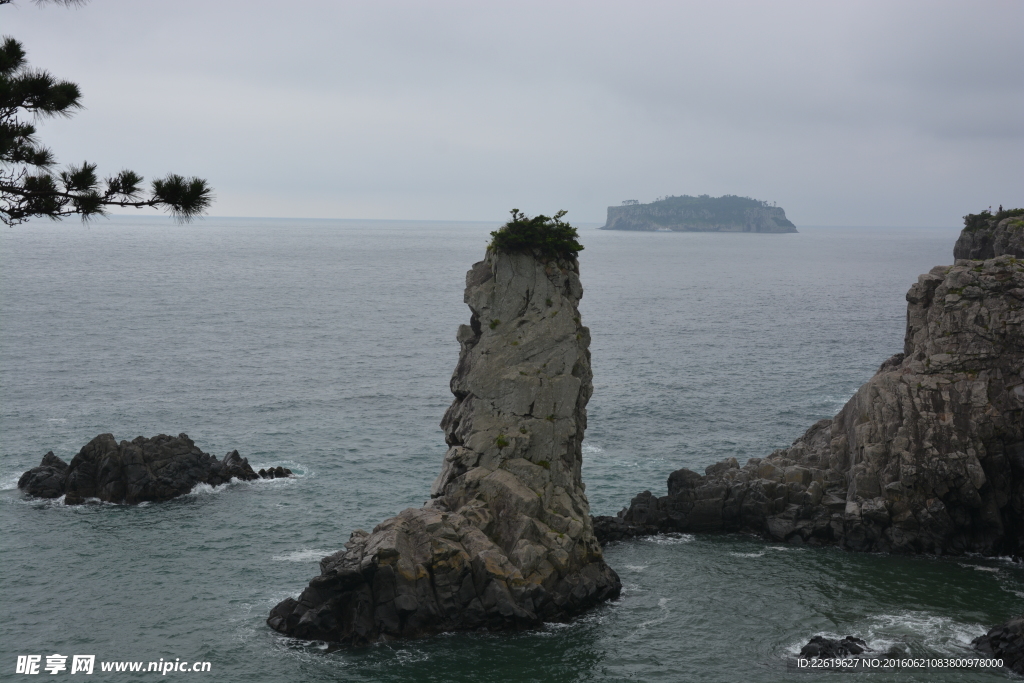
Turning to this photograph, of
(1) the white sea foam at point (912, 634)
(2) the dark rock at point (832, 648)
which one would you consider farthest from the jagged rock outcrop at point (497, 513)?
(1) the white sea foam at point (912, 634)

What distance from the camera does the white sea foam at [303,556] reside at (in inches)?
2242

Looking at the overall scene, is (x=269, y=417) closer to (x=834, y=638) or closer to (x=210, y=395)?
(x=210, y=395)

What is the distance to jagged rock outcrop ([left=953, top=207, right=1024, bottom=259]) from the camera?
81.5 m

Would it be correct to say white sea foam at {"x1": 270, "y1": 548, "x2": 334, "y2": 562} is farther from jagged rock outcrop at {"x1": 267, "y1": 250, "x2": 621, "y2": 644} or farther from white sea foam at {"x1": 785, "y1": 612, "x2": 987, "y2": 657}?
white sea foam at {"x1": 785, "y1": 612, "x2": 987, "y2": 657}

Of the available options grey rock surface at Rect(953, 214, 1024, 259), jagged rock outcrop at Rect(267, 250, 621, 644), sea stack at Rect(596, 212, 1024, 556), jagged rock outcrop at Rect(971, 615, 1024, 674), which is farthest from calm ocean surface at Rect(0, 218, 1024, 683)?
grey rock surface at Rect(953, 214, 1024, 259)

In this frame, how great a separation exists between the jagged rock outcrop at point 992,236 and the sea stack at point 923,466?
19.1 metres

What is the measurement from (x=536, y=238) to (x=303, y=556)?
24265 mm

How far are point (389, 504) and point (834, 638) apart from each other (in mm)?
31846

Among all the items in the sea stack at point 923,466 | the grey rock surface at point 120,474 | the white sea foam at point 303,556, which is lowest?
the white sea foam at point 303,556

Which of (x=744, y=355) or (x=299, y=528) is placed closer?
(x=299, y=528)

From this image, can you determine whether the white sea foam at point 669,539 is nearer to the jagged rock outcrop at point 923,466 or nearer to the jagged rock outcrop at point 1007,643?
the jagged rock outcrop at point 923,466

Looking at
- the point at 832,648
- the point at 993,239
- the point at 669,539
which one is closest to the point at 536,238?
the point at 669,539

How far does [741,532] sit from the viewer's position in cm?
6188

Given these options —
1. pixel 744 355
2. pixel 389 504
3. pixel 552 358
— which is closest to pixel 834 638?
pixel 552 358
